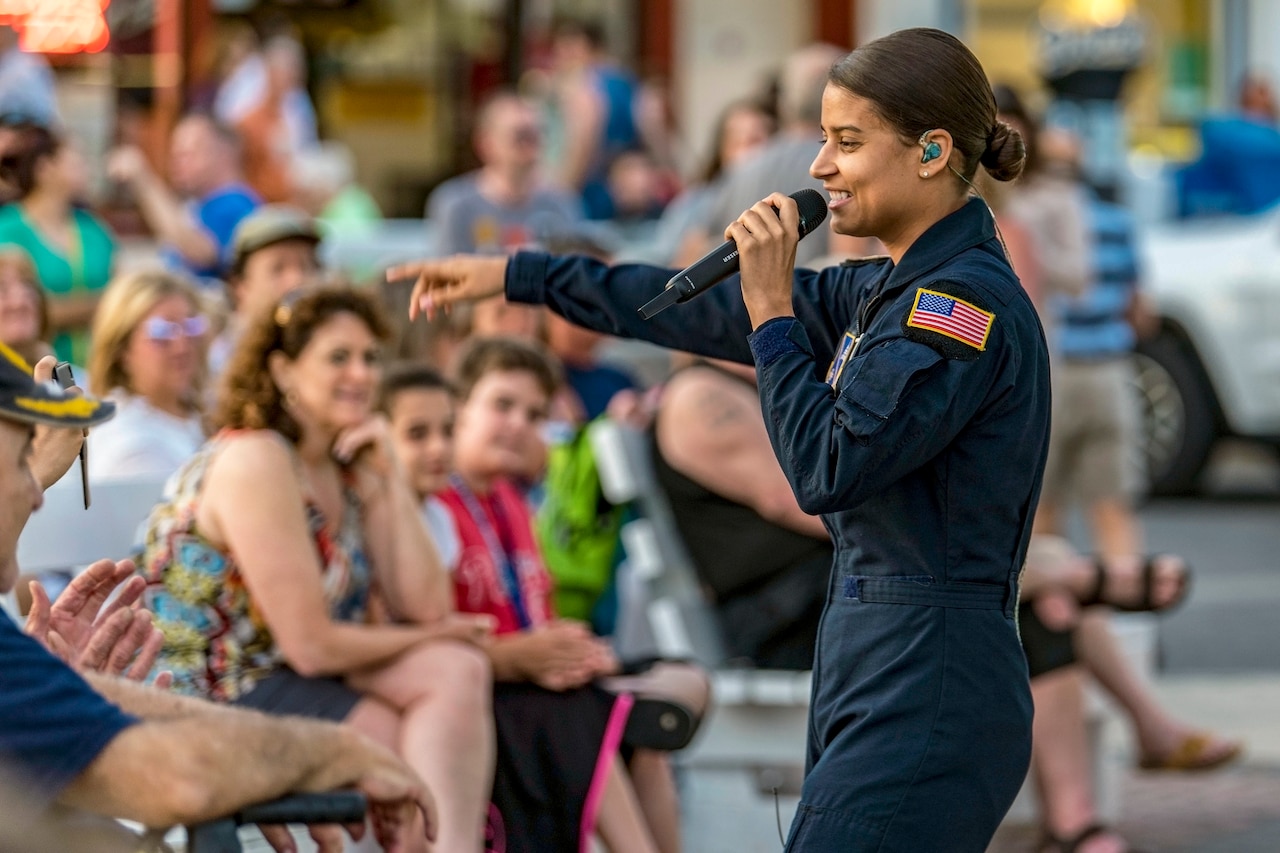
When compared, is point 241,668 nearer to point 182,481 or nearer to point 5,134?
point 182,481

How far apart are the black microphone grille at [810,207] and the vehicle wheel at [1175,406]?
29.6 ft

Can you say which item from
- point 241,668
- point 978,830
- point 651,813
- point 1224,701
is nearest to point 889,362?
point 978,830

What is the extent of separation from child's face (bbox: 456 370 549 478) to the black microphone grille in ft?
7.32

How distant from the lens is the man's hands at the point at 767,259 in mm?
2855

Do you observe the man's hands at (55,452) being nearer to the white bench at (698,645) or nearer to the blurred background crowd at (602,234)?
the blurred background crowd at (602,234)

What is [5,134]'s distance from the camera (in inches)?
258

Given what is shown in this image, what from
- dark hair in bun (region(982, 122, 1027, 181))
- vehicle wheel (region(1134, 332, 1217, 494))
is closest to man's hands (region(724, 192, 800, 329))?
dark hair in bun (region(982, 122, 1027, 181))

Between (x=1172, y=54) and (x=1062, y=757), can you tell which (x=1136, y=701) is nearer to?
(x=1062, y=757)

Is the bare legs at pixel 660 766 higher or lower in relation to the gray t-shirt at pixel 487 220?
lower

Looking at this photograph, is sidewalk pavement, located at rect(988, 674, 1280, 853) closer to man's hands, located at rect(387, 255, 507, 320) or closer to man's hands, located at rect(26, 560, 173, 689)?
man's hands, located at rect(387, 255, 507, 320)

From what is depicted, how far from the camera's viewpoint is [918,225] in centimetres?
295

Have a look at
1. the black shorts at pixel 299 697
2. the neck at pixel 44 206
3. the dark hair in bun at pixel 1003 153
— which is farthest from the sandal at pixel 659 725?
the neck at pixel 44 206

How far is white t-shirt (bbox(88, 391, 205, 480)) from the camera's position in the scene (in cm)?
532

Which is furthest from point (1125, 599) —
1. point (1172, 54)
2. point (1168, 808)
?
point (1172, 54)
